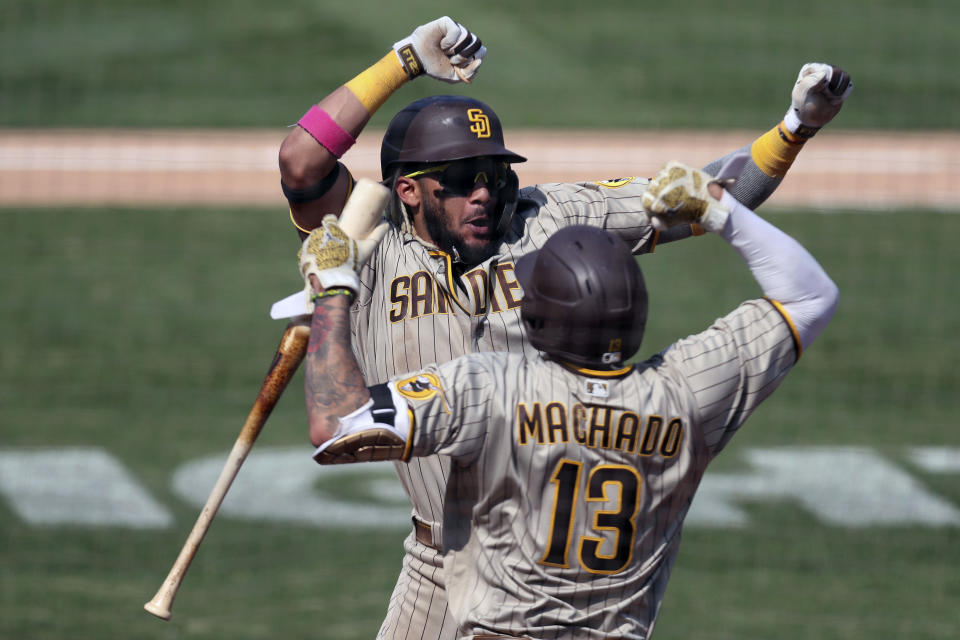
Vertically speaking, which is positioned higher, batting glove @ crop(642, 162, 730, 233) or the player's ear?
batting glove @ crop(642, 162, 730, 233)

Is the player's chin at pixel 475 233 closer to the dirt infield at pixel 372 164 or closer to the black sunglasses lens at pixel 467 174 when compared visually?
the black sunglasses lens at pixel 467 174

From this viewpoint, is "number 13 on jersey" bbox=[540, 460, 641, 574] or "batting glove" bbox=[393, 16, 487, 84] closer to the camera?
"number 13 on jersey" bbox=[540, 460, 641, 574]

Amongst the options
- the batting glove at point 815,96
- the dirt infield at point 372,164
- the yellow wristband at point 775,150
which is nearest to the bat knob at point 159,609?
the yellow wristband at point 775,150

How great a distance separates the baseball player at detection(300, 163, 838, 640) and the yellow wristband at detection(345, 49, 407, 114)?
34.0 inches

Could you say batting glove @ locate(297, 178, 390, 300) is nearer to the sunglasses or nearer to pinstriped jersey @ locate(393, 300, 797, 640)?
pinstriped jersey @ locate(393, 300, 797, 640)

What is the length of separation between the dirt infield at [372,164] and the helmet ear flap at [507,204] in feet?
34.2

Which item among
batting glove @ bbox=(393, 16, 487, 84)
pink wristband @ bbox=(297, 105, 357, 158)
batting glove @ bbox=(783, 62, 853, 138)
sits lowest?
pink wristband @ bbox=(297, 105, 357, 158)

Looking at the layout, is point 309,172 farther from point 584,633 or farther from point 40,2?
point 40,2

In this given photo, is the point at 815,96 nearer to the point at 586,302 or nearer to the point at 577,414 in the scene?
the point at 586,302

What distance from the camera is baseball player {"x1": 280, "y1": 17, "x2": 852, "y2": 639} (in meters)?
3.81

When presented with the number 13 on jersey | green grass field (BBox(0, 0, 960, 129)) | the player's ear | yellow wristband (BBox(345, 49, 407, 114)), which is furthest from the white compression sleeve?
green grass field (BBox(0, 0, 960, 129))

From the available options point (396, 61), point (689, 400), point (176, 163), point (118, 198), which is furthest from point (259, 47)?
point (689, 400)

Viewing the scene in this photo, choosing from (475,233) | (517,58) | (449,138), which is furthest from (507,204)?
(517,58)

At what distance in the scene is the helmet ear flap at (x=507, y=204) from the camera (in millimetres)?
3920
